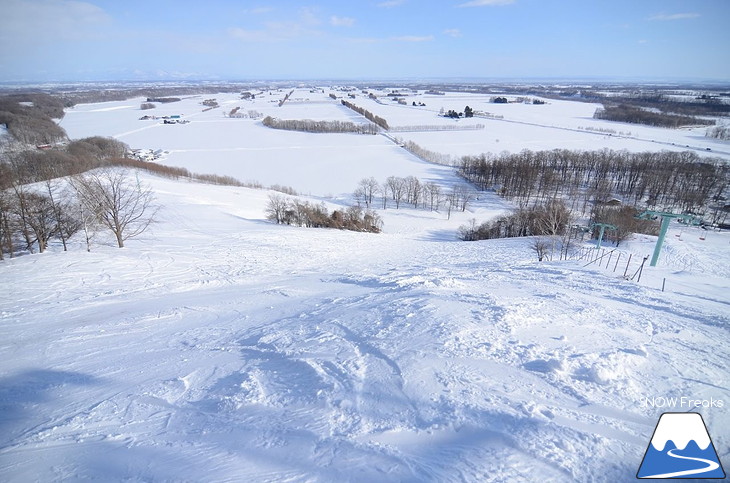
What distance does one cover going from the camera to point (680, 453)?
4.80 metres

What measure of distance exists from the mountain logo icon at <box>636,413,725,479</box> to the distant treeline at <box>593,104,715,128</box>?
475 ft

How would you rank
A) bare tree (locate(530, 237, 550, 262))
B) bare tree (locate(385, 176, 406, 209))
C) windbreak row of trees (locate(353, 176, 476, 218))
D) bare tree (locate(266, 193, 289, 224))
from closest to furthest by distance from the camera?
bare tree (locate(530, 237, 550, 262)) → bare tree (locate(266, 193, 289, 224)) → windbreak row of trees (locate(353, 176, 476, 218)) → bare tree (locate(385, 176, 406, 209))

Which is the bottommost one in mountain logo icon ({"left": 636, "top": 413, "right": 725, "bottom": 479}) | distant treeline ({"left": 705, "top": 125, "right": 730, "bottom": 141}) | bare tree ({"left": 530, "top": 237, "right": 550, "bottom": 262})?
bare tree ({"left": 530, "top": 237, "right": 550, "bottom": 262})

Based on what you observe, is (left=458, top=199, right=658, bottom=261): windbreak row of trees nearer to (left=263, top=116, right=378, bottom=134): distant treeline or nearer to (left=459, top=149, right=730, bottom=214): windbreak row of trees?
(left=459, top=149, right=730, bottom=214): windbreak row of trees

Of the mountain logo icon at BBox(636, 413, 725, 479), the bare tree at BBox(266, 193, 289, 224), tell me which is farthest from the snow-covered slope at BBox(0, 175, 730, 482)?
the bare tree at BBox(266, 193, 289, 224)

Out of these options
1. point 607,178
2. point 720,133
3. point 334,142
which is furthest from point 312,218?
point 720,133

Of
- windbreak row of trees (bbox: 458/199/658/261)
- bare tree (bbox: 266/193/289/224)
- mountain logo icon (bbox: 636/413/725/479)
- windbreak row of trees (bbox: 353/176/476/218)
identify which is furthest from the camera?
windbreak row of trees (bbox: 353/176/476/218)

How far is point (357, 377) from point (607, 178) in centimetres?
7425

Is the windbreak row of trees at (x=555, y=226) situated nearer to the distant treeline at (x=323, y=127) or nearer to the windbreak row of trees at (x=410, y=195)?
the windbreak row of trees at (x=410, y=195)

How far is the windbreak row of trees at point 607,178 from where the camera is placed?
53250 millimetres

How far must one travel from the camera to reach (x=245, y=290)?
46.9 ft

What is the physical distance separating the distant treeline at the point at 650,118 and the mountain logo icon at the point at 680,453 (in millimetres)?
144702

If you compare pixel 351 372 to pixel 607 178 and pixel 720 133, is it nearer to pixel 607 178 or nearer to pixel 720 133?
pixel 607 178

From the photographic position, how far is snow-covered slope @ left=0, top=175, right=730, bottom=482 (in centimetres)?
520
